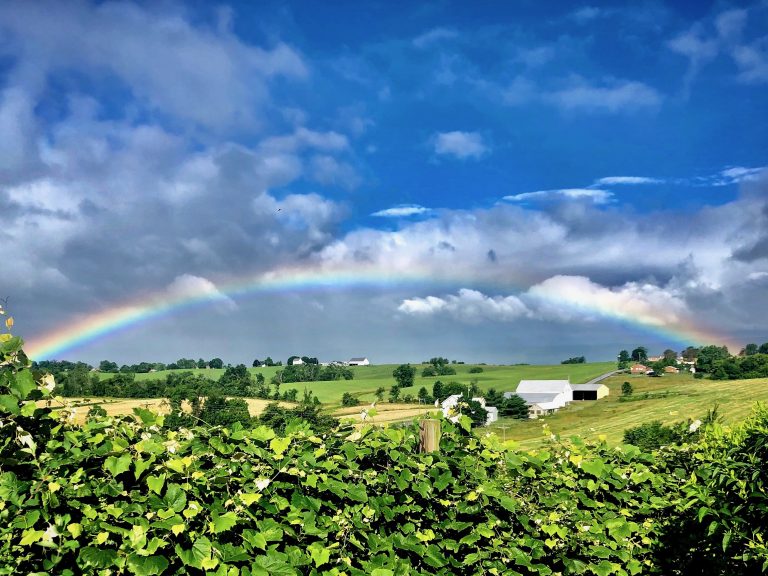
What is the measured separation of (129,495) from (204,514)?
19.3 inches

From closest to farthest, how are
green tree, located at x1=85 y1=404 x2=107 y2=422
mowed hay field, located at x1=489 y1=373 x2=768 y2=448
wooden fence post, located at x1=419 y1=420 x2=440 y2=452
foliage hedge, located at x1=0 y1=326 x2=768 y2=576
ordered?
1. foliage hedge, located at x1=0 y1=326 x2=768 y2=576
2. green tree, located at x1=85 y1=404 x2=107 y2=422
3. wooden fence post, located at x1=419 y1=420 x2=440 y2=452
4. mowed hay field, located at x1=489 y1=373 x2=768 y2=448

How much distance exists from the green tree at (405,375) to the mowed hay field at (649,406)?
70.0 ft

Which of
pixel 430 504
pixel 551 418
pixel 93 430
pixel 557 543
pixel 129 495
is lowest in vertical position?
pixel 551 418

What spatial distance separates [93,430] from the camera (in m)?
4.16

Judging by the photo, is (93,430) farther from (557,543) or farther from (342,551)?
(557,543)

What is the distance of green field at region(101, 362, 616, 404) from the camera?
78.8m

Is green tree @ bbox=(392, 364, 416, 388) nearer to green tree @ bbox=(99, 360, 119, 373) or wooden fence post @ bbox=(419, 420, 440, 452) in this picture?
green tree @ bbox=(99, 360, 119, 373)

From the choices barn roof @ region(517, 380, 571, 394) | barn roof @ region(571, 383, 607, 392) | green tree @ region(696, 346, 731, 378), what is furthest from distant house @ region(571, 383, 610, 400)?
green tree @ region(696, 346, 731, 378)

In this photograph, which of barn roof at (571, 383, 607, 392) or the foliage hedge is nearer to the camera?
the foliage hedge

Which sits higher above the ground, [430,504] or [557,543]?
[430,504]

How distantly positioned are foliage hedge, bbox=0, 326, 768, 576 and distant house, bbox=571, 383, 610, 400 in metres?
91.5

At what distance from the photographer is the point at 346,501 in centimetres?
471

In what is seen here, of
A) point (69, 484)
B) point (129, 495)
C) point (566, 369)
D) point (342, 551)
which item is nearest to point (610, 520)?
point (342, 551)

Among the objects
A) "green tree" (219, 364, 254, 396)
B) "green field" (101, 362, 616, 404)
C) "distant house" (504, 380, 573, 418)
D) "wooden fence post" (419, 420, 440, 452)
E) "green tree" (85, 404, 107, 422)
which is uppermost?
"green tree" (85, 404, 107, 422)
